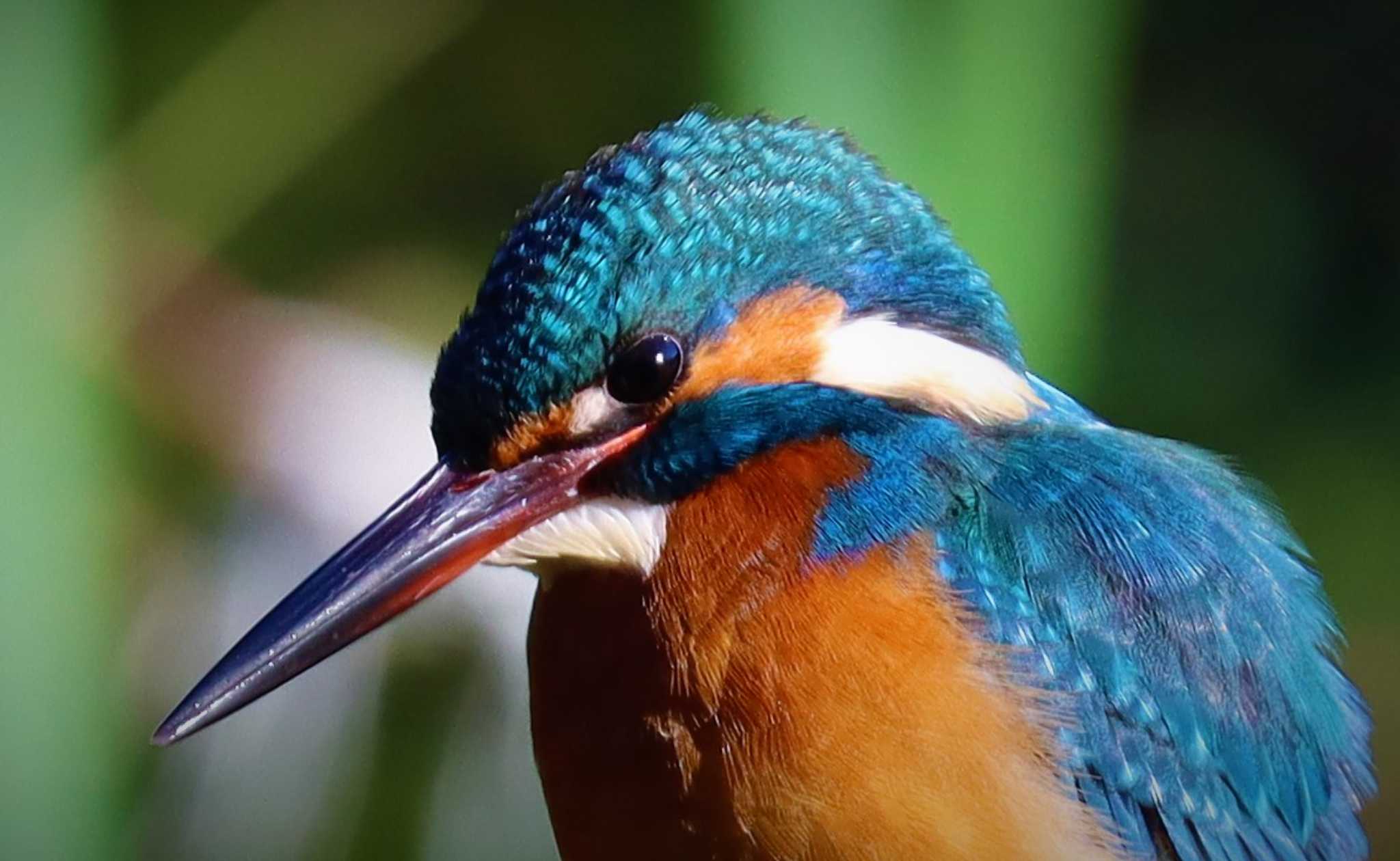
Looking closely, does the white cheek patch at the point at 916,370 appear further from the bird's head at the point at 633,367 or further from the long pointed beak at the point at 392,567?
the long pointed beak at the point at 392,567

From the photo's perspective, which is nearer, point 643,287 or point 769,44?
point 643,287

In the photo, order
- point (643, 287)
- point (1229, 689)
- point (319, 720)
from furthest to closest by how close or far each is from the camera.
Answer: point (319, 720) < point (1229, 689) < point (643, 287)

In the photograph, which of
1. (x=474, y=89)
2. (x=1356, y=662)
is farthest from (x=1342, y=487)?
(x=474, y=89)

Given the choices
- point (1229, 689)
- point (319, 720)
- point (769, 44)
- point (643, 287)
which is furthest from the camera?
point (319, 720)

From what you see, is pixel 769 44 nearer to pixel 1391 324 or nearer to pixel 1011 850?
pixel 1011 850

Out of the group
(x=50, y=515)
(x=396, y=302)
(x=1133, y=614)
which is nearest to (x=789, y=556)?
(x=1133, y=614)

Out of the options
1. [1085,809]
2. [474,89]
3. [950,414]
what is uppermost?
[474,89]

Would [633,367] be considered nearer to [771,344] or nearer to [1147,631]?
[771,344]

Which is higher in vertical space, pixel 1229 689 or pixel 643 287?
pixel 643 287

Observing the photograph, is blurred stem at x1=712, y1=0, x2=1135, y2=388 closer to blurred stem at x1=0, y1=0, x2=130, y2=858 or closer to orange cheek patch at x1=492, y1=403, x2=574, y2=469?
orange cheek patch at x1=492, y1=403, x2=574, y2=469
